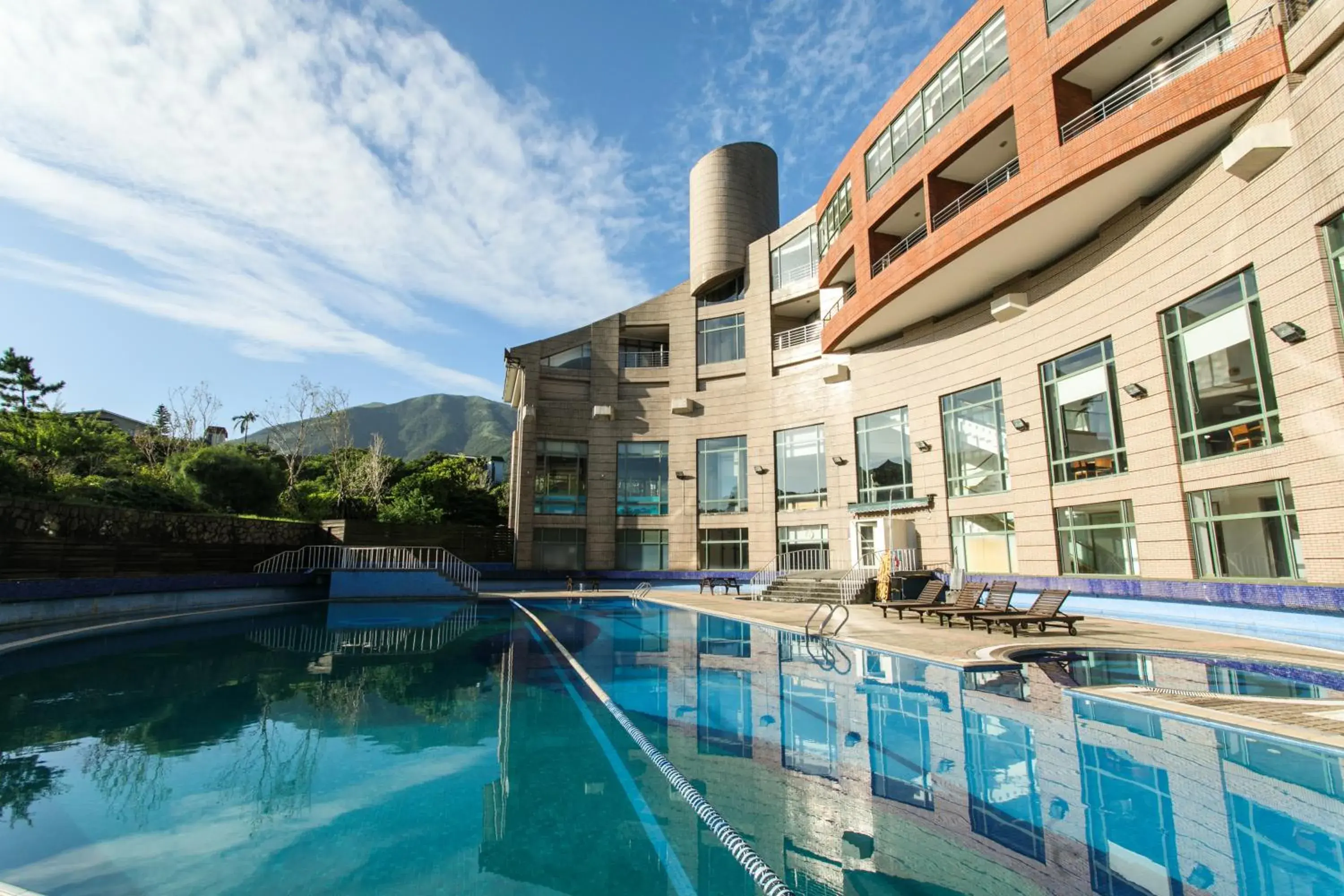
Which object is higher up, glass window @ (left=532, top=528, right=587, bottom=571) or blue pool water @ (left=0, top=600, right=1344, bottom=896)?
glass window @ (left=532, top=528, right=587, bottom=571)

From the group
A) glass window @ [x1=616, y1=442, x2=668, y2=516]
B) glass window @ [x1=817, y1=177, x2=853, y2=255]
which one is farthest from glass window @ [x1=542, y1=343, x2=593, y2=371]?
glass window @ [x1=817, y1=177, x2=853, y2=255]

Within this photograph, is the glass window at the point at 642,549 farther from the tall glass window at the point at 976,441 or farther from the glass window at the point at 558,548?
the tall glass window at the point at 976,441

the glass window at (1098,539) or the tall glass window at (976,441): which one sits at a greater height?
the tall glass window at (976,441)

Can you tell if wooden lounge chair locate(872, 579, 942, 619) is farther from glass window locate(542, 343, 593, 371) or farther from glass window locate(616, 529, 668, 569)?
glass window locate(542, 343, 593, 371)

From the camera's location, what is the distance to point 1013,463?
19375mm

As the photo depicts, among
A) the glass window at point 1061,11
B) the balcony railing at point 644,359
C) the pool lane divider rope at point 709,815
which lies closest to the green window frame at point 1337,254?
the glass window at point 1061,11

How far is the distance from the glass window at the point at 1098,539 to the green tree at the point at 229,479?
97.2ft

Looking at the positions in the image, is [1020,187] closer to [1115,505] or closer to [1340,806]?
[1115,505]

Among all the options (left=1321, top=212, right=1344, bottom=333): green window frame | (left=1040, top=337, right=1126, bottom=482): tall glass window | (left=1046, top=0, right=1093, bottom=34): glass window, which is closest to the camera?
(left=1321, top=212, right=1344, bottom=333): green window frame

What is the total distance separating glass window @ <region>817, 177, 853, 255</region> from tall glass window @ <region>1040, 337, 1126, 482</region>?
1085 cm

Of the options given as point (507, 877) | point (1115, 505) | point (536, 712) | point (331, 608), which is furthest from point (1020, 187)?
point (331, 608)

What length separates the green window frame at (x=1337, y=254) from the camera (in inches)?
425

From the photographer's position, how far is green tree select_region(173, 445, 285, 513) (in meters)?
24.9

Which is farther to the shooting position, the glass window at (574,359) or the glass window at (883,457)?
the glass window at (574,359)
